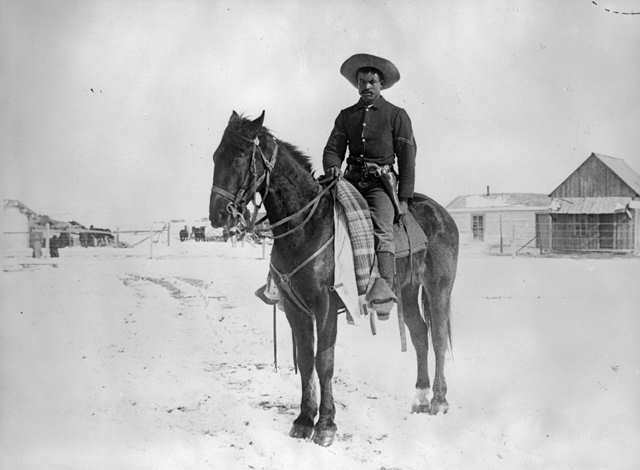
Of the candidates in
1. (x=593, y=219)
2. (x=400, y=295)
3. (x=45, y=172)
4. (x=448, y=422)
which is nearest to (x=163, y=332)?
(x=45, y=172)

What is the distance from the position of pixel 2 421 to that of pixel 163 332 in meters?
1.38

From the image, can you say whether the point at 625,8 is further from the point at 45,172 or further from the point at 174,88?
the point at 45,172

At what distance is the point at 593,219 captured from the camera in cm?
684

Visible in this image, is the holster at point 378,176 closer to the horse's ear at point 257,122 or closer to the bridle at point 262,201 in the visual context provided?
the bridle at point 262,201

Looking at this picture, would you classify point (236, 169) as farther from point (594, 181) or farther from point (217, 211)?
point (594, 181)

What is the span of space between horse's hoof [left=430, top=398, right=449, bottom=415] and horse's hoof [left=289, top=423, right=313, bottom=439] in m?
0.96

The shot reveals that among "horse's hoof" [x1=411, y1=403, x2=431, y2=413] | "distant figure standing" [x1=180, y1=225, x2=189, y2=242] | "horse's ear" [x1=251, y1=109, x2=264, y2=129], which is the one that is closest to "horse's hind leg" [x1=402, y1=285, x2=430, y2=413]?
"horse's hoof" [x1=411, y1=403, x2=431, y2=413]

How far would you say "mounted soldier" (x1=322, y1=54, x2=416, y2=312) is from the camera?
375cm

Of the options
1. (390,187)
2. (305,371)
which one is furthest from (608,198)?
(305,371)

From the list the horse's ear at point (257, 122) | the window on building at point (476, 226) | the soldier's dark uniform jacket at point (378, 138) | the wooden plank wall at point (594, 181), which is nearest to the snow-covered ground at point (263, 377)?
the wooden plank wall at point (594, 181)

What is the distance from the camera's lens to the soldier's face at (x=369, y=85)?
3.81 metres

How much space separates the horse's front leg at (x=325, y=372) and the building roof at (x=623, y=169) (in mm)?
2900

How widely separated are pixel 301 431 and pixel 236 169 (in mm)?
1853

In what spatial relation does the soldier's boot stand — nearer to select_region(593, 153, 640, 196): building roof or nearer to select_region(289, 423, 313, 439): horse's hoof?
select_region(289, 423, 313, 439): horse's hoof
